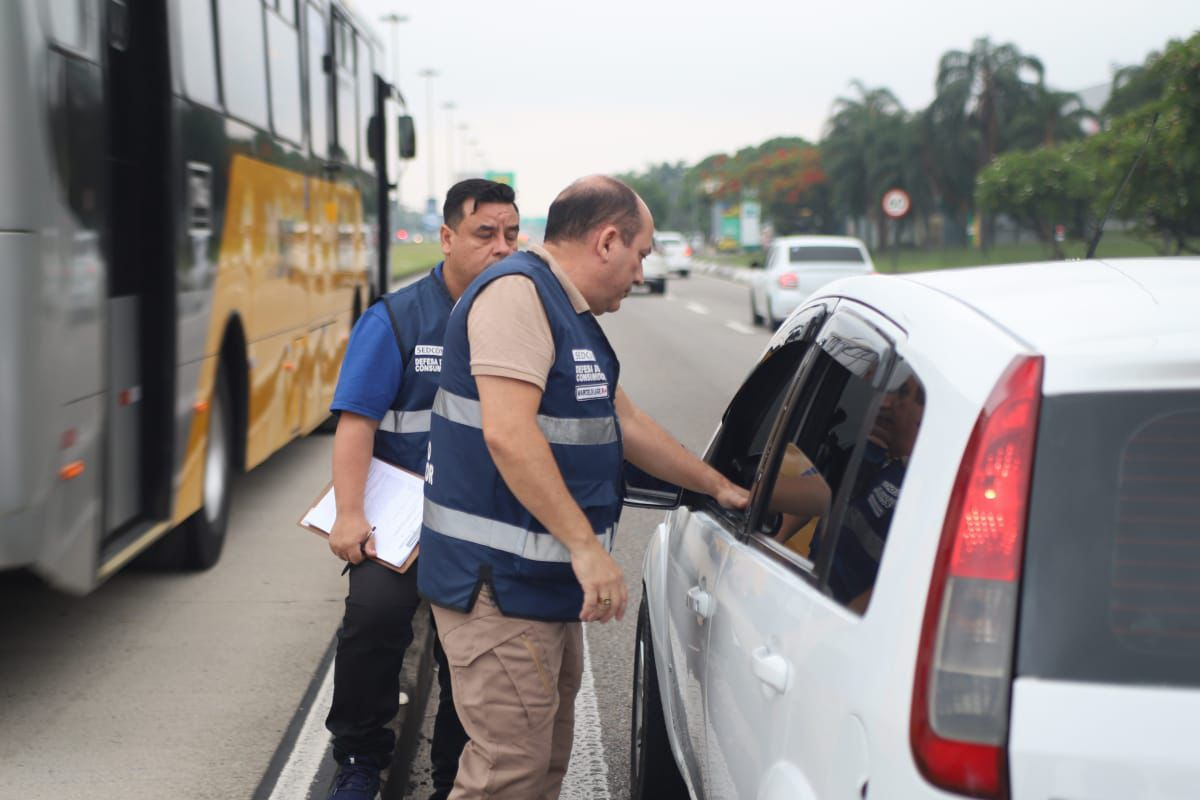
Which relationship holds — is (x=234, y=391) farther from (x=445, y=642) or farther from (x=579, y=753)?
(x=445, y=642)

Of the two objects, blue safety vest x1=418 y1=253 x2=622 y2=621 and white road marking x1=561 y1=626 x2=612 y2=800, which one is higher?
blue safety vest x1=418 y1=253 x2=622 y2=621

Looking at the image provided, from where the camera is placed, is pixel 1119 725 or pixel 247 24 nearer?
pixel 1119 725

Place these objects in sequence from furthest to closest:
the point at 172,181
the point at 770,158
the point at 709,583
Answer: the point at 770,158
the point at 172,181
the point at 709,583

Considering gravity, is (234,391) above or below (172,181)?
below

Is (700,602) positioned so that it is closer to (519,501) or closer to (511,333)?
(519,501)

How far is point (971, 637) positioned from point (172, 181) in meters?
5.35

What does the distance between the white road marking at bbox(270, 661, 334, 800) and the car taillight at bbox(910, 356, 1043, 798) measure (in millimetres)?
3031

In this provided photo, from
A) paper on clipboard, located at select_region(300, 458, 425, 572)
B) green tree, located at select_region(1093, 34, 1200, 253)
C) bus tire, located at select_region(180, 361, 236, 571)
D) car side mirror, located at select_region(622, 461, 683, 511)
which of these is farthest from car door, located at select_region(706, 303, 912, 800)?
green tree, located at select_region(1093, 34, 1200, 253)

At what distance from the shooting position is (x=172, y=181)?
6617 millimetres

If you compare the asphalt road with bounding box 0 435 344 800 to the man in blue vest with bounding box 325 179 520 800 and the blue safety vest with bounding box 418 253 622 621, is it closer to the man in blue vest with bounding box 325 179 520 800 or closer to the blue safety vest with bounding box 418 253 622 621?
the man in blue vest with bounding box 325 179 520 800

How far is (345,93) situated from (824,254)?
14.8m

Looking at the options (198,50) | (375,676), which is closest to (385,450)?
(375,676)

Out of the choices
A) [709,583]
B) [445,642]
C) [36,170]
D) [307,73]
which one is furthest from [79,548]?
[307,73]

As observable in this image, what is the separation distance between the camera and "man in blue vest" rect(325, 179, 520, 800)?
13.8 feet
